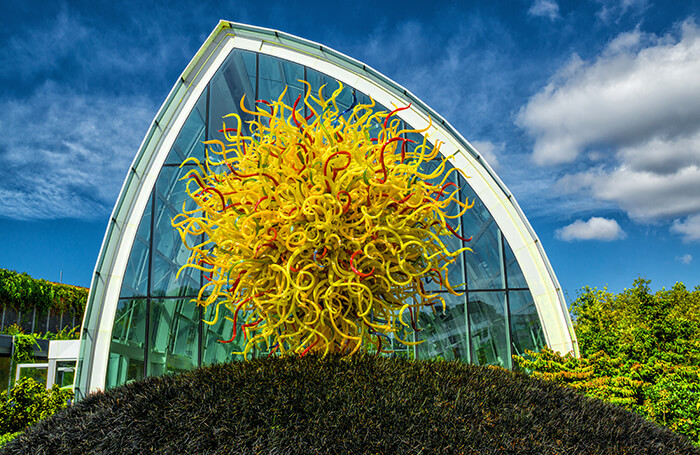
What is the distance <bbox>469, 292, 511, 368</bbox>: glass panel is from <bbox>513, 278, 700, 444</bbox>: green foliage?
48cm

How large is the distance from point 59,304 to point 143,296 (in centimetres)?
2887

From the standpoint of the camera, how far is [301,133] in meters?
4.43

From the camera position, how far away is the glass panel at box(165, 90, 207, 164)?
10.3 metres

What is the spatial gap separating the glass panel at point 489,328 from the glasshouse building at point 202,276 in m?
0.02

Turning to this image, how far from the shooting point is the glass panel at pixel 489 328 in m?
9.45

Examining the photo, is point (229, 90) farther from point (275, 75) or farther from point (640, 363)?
point (640, 363)

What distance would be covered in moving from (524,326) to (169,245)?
24.2ft

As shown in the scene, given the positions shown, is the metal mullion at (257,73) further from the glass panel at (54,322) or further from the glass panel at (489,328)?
the glass panel at (54,322)

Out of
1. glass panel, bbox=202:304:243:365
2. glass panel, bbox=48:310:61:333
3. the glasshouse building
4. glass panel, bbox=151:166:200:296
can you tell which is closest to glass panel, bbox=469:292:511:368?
the glasshouse building

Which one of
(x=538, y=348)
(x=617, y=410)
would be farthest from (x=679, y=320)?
(x=617, y=410)

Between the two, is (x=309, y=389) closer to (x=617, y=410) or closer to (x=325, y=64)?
(x=617, y=410)

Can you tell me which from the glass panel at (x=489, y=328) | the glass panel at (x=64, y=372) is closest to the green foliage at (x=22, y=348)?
the glass panel at (x=64, y=372)

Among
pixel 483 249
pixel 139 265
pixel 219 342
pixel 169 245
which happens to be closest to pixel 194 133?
pixel 169 245

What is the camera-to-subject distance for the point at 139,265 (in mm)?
9688
